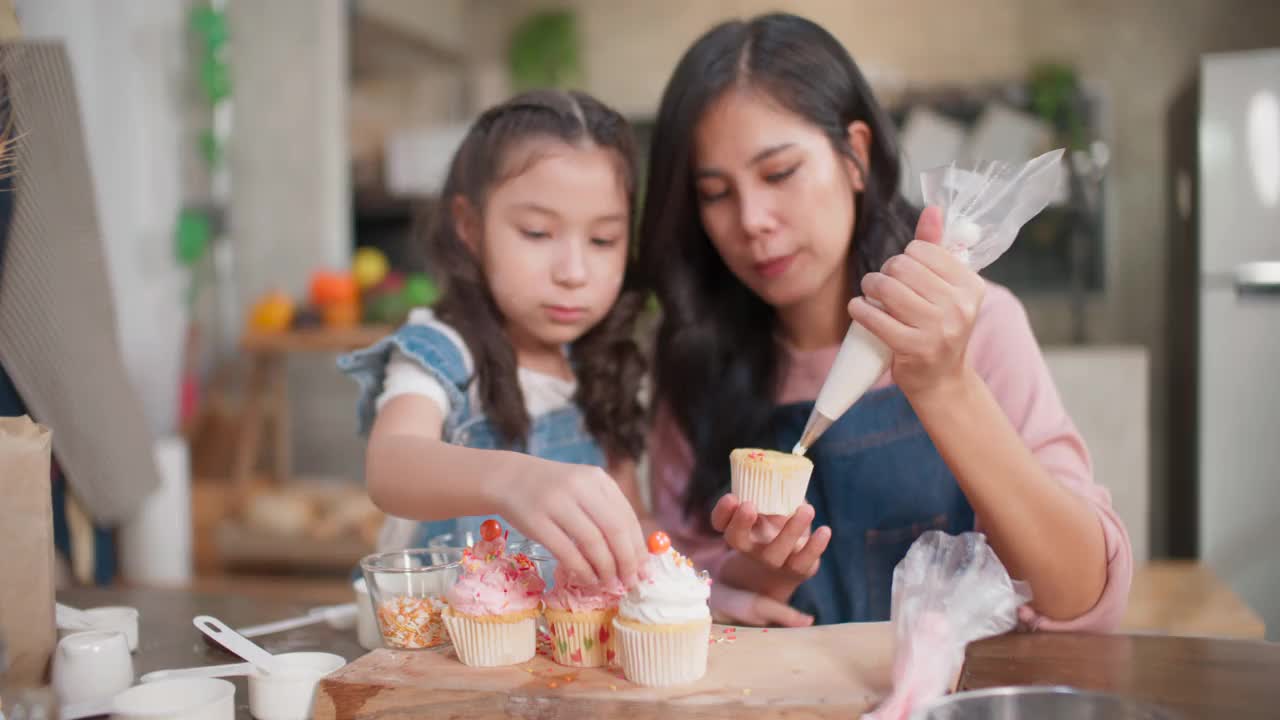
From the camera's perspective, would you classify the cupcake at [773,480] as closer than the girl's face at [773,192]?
Yes

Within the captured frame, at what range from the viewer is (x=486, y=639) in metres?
1.01

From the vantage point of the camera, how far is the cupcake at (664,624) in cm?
94

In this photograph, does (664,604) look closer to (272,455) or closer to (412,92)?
(272,455)

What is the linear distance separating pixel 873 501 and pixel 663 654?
72 cm

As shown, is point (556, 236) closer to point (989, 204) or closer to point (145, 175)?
point (989, 204)

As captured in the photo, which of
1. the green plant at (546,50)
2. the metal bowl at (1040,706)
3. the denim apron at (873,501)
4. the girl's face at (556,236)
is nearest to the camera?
the metal bowl at (1040,706)

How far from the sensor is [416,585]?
3.61 feet

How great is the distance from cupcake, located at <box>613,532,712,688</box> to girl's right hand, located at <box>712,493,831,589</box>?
158 millimetres

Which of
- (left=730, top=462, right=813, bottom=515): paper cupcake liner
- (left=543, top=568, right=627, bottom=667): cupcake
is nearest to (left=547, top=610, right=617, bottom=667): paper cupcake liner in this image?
(left=543, top=568, right=627, bottom=667): cupcake

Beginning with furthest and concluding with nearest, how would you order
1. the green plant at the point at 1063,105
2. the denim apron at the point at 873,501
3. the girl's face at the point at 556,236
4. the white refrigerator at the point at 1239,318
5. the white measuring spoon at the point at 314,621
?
the green plant at the point at 1063,105 < the white refrigerator at the point at 1239,318 < the denim apron at the point at 873,501 < the girl's face at the point at 556,236 < the white measuring spoon at the point at 314,621

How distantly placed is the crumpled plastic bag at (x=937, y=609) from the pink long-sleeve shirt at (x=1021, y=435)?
0.24 meters

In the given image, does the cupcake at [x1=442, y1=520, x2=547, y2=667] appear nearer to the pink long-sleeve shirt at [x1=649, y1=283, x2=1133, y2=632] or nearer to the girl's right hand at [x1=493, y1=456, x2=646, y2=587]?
the girl's right hand at [x1=493, y1=456, x2=646, y2=587]

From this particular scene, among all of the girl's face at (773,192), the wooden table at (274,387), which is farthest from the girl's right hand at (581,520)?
the wooden table at (274,387)

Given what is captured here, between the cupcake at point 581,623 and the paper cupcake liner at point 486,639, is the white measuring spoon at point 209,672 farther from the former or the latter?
the cupcake at point 581,623
